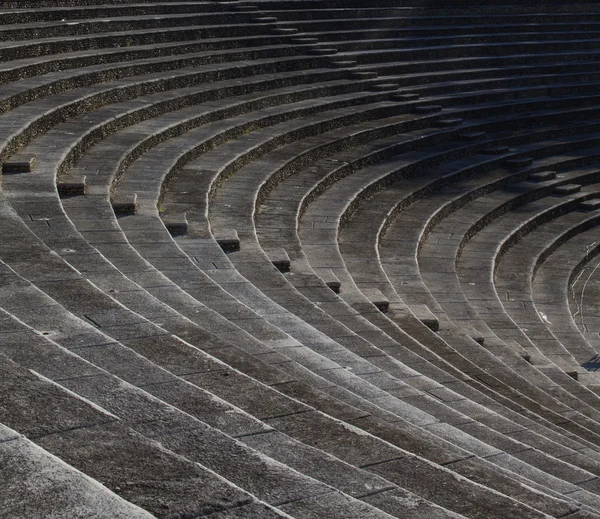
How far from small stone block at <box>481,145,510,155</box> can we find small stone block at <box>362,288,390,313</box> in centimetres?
812

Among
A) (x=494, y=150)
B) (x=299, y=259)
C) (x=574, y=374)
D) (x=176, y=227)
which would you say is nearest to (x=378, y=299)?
(x=299, y=259)

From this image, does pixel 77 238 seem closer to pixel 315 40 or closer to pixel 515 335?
pixel 515 335

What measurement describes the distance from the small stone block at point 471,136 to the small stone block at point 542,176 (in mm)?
1210

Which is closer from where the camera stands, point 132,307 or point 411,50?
point 132,307

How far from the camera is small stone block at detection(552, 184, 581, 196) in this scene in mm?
17469

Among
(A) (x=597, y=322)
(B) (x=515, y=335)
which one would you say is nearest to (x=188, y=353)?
(B) (x=515, y=335)

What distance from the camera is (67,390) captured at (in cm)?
384

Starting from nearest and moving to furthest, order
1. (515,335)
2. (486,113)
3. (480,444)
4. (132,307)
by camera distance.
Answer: (480,444) → (132,307) → (515,335) → (486,113)

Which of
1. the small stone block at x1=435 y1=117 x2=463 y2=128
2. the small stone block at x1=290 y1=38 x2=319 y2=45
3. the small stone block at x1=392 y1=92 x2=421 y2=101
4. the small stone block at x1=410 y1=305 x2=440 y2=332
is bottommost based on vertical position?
the small stone block at x1=410 y1=305 x2=440 y2=332

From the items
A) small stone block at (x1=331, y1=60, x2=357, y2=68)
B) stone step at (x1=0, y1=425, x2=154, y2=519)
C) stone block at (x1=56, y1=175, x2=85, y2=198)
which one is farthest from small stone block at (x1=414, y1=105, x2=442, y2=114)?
stone step at (x1=0, y1=425, x2=154, y2=519)

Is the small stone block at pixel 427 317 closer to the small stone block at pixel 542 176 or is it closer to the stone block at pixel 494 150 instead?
the small stone block at pixel 542 176

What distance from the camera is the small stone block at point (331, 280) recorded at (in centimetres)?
1004

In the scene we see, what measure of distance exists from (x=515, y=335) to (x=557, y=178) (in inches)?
277

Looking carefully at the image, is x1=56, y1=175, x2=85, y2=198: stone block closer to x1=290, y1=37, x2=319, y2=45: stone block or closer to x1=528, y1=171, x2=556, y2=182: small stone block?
x1=290, y1=37, x2=319, y2=45: stone block
